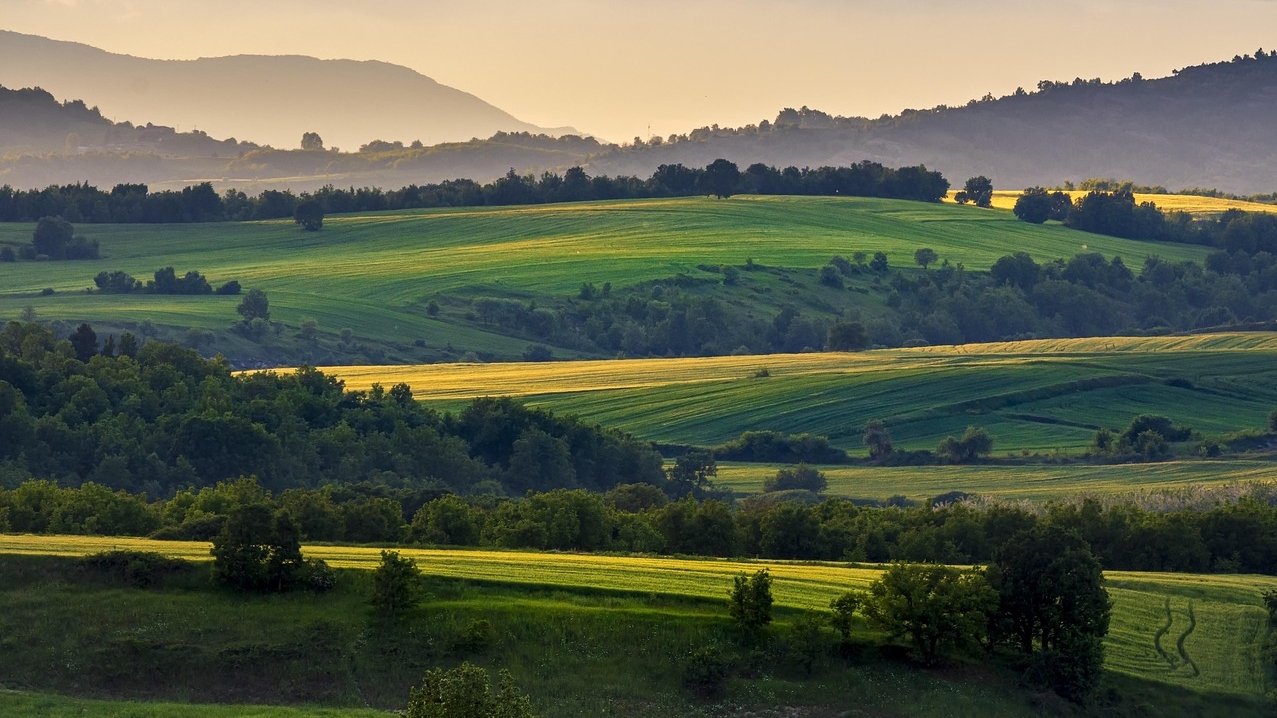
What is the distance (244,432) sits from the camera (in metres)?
98.9

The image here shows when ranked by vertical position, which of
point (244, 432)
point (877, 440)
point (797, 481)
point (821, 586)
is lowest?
point (877, 440)

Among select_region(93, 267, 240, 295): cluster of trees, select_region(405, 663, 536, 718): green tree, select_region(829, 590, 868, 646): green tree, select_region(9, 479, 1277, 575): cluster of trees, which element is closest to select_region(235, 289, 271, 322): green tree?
select_region(93, 267, 240, 295): cluster of trees

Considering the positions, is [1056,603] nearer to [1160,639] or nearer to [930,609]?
[930,609]

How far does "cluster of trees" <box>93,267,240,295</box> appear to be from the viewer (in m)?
193

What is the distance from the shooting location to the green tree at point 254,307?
17600cm

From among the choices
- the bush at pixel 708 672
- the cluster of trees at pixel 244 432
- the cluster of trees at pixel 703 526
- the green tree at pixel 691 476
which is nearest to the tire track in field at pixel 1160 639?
the cluster of trees at pixel 703 526

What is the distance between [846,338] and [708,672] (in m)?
136

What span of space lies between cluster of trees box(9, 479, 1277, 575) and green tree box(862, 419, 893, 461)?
181ft

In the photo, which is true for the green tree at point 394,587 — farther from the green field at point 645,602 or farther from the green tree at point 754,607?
the green tree at point 754,607

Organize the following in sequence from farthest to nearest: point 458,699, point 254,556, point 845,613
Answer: point 254,556
point 845,613
point 458,699

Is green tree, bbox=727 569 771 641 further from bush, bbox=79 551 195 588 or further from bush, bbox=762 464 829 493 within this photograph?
bush, bbox=762 464 829 493

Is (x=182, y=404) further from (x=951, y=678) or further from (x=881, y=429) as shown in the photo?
(x=951, y=678)

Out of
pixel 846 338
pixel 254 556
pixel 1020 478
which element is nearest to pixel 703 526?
pixel 254 556

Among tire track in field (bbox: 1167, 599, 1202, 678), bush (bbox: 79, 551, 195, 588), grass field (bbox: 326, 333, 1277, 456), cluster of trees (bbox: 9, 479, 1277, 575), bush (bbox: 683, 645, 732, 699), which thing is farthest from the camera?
grass field (bbox: 326, 333, 1277, 456)
